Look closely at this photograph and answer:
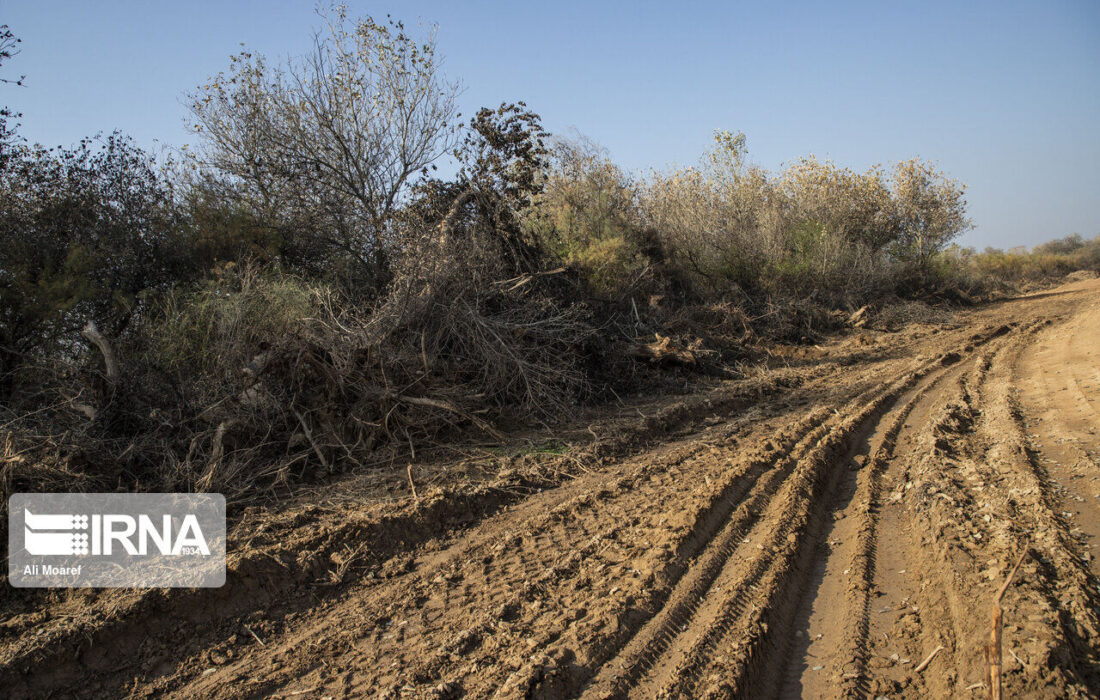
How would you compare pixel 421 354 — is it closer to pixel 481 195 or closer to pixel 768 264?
pixel 481 195

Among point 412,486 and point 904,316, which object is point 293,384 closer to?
point 412,486

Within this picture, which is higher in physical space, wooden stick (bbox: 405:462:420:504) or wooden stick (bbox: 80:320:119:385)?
wooden stick (bbox: 80:320:119:385)

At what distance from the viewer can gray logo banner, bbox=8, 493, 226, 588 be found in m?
3.85

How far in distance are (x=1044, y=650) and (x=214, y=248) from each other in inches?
418

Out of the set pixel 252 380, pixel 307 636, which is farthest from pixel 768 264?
pixel 307 636

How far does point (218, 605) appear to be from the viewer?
3.64m

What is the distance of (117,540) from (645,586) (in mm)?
3773

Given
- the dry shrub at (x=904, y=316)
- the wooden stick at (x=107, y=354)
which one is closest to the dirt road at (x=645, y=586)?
the wooden stick at (x=107, y=354)

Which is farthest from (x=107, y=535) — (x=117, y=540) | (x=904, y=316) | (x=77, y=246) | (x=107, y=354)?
(x=904, y=316)

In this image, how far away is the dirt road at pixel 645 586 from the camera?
9.68ft

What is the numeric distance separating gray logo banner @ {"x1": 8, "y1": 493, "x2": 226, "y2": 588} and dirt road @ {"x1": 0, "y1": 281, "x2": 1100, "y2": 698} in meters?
0.17

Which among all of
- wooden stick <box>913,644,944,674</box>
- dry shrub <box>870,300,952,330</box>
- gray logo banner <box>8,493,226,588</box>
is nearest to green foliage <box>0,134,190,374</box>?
gray logo banner <box>8,493,226,588</box>

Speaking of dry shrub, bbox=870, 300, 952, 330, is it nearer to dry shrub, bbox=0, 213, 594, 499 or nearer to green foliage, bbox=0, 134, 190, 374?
dry shrub, bbox=0, 213, 594, 499

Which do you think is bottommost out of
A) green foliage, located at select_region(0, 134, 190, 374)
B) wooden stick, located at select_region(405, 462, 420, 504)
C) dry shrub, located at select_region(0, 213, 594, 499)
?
wooden stick, located at select_region(405, 462, 420, 504)
